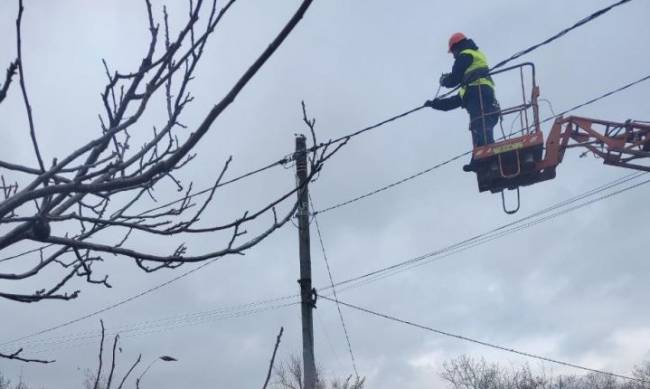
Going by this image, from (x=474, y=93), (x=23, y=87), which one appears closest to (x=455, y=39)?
(x=474, y=93)

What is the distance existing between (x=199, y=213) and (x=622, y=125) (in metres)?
11.3

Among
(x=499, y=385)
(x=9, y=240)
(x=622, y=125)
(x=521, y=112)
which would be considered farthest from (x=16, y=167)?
(x=499, y=385)

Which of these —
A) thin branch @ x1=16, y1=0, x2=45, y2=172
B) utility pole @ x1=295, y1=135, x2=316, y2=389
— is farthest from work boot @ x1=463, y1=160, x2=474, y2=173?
thin branch @ x1=16, y1=0, x2=45, y2=172

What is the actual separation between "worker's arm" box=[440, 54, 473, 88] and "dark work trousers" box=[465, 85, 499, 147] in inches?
15.5

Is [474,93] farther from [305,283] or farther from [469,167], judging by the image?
[305,283]

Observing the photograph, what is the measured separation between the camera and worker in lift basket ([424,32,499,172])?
1233cm

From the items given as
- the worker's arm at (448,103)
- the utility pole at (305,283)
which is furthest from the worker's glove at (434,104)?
the utility pole at (305,283)

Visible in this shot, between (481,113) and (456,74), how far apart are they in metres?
0.82

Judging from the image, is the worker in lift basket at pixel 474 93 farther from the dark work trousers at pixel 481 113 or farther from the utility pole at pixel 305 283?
the utility pole at pixel 305 283

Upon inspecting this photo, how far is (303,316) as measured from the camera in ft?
42.0

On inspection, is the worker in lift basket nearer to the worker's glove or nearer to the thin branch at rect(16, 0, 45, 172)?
the worker's glove

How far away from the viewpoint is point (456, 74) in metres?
12.3

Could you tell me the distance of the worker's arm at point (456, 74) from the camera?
1231 cm

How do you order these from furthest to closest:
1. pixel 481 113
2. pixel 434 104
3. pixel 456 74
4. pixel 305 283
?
pixel 305 283 < pixel 481 113 < pixel 456 74 < pixel 434 104
